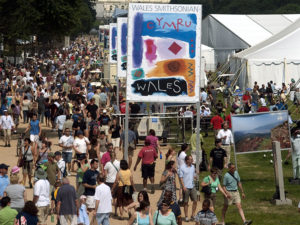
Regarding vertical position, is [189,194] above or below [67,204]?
below

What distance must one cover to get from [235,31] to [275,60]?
20.8 meters

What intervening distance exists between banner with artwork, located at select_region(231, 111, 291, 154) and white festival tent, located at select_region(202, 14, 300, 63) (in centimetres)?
4175

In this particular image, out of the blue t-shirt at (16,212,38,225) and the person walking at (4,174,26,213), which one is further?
the person walking at (4,174,26,213)

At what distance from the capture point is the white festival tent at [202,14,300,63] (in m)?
64.1

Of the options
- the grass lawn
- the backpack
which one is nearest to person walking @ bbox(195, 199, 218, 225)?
the grass lawn

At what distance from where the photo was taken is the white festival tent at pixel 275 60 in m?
43.8

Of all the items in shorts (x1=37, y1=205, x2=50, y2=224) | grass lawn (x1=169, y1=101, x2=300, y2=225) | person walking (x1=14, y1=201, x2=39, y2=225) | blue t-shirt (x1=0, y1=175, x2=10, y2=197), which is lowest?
grass lawn (x1=169, y1=101, x2=300, y2=225)

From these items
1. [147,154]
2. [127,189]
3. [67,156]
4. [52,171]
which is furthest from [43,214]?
[67,156]

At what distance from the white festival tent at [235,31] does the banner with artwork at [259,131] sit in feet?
137

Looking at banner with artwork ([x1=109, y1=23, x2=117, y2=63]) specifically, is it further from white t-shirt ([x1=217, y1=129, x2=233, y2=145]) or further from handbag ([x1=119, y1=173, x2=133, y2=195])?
handbag ([x1=119, y1=173, x2=133, y2=195])

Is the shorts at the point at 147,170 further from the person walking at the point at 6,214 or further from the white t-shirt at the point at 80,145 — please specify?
the person walking at the point at 6,214

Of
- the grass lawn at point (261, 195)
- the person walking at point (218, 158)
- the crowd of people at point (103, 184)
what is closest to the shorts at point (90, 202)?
the crowd of people at point (103, 184)

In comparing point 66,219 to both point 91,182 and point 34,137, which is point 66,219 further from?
point 34,137

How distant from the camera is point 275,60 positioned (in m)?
44.2
